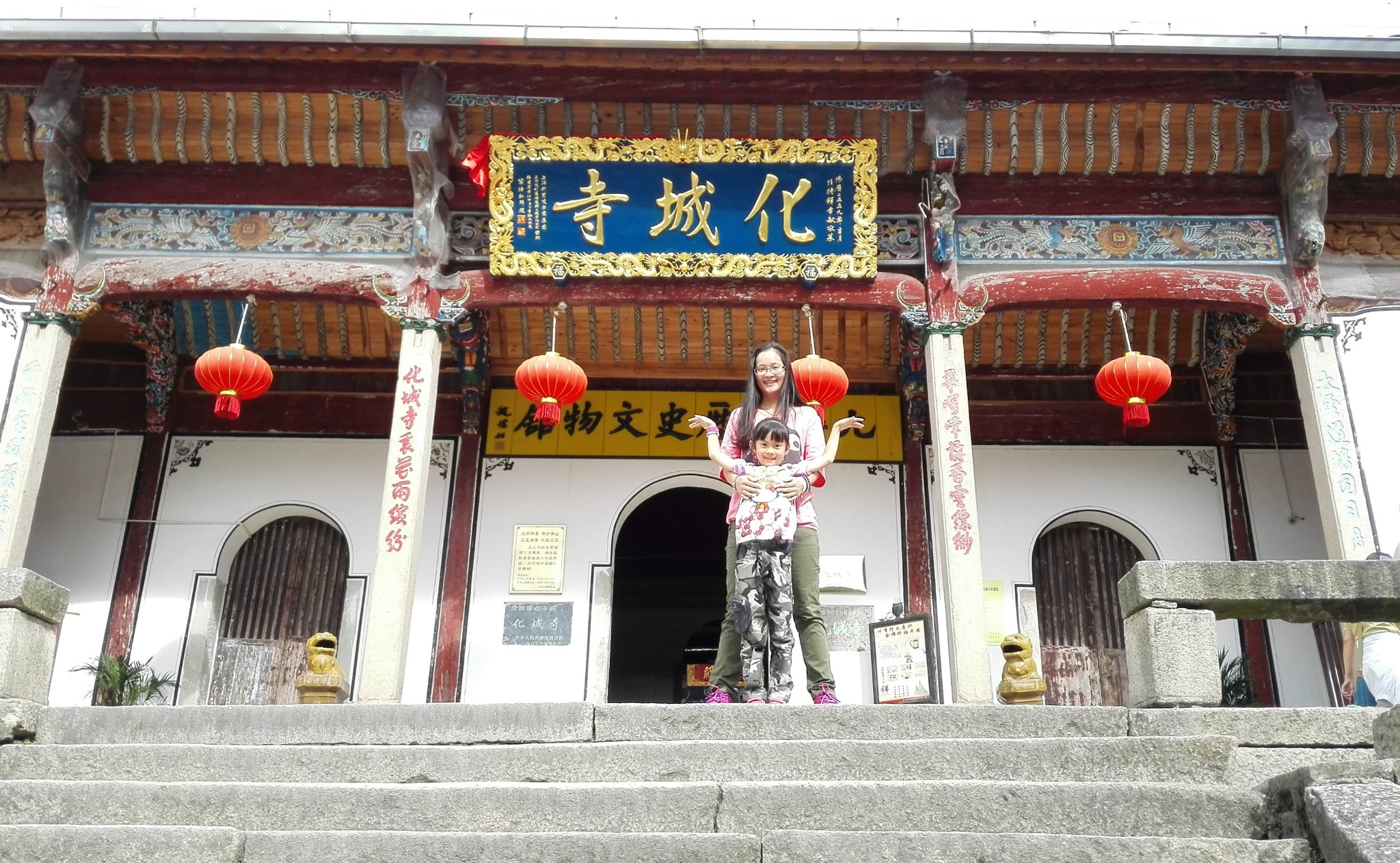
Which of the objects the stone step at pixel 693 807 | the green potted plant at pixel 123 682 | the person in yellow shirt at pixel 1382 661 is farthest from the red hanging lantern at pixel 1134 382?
the green potted plant at pixel 123 682

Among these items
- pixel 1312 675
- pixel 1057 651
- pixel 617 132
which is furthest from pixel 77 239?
pixel 1312 675

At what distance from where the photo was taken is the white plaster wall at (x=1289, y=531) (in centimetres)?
909

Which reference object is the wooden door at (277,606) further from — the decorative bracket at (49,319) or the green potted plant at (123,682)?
the decorative bracket at (49,319)

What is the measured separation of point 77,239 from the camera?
27.6 ft

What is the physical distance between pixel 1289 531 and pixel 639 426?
5.16 metres

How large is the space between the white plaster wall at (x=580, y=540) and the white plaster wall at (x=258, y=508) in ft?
1.24

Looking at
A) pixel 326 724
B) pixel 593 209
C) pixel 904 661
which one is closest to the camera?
pixel 326 724

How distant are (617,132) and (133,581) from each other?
506 cm

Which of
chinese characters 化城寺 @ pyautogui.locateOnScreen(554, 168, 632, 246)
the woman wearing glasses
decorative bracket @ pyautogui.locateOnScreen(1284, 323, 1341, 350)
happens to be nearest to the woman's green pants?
the woman wearing glasses

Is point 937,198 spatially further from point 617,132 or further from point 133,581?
point 133,581

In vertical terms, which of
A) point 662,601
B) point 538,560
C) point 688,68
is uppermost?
point 688,68

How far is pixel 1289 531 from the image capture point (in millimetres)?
9562

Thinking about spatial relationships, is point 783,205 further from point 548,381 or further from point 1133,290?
point 1133,290

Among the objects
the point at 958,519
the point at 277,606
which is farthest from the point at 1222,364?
the point at 277,606
